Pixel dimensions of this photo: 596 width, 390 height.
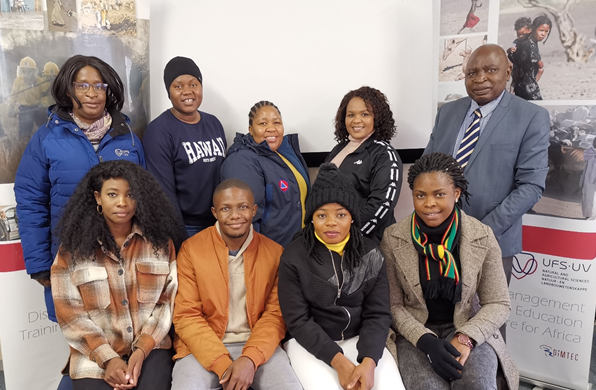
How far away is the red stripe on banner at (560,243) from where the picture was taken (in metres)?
2.47

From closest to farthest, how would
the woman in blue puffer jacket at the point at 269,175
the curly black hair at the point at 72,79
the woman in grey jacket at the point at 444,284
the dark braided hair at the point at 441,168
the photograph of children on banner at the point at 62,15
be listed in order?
1. the woman in grey jacket at the point at 444,284
2. the dark braided hair at the point at 441,168
3. the curly black hair at the point at 72,79
4. the woman in blue puffer jacket at the point at 269,175
5. the photograph of children on banner at the point at 62,15

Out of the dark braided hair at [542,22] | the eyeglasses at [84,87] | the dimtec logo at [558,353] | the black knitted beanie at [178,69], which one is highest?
the dark braided hair at [542,22]

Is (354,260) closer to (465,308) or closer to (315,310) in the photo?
(315,310)

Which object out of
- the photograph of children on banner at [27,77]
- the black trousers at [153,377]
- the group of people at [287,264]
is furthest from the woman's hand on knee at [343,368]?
the photograph of children on banner at [27,77]

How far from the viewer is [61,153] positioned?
216 cm

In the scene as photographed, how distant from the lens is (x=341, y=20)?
2916 millimetres

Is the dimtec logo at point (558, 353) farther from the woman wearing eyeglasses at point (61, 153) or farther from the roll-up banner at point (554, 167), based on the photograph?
the woman wearing eyeglasses at point (61, 153)

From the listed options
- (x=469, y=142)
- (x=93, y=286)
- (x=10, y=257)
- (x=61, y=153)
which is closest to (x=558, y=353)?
(x=469, y=142)

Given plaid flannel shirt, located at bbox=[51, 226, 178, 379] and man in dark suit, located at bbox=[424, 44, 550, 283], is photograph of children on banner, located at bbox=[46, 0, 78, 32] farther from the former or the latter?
man in dark suit, located at bbox=[424, 44, 550, 283]

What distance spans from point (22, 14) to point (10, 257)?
1368mm

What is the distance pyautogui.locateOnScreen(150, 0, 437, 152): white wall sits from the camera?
2824mm

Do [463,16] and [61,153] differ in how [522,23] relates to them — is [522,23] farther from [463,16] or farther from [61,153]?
[61,153]

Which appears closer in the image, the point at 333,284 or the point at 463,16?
the point at 333,284

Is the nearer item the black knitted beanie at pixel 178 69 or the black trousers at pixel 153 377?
the black trousers at pixel 153 377
